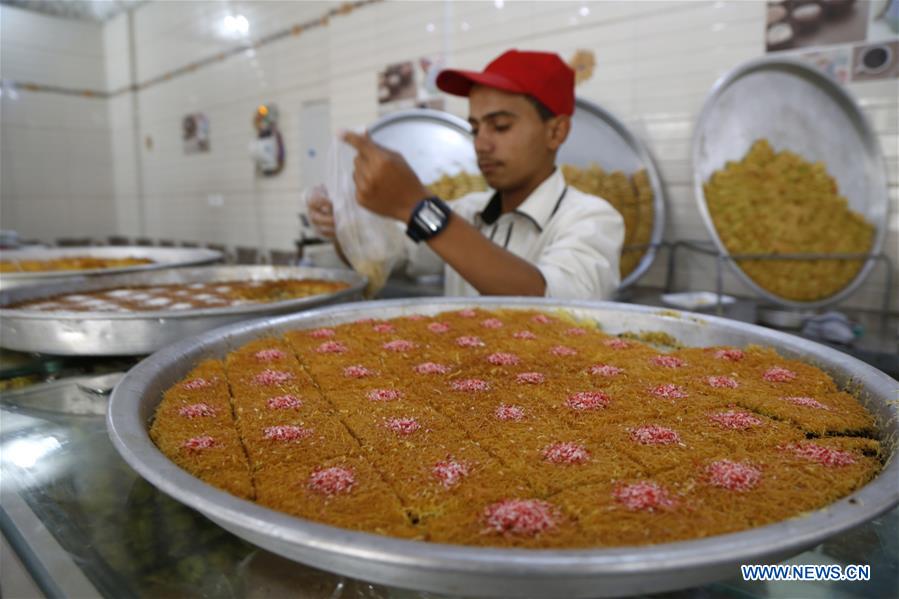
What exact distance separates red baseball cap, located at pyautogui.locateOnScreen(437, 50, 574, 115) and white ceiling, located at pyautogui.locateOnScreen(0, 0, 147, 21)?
8.52m

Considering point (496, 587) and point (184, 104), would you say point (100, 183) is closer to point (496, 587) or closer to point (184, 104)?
point (184, 104)

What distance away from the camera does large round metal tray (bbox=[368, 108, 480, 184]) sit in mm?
4141

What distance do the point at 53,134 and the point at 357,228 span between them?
932 cm

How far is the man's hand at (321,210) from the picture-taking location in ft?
8.44

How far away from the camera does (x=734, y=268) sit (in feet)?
9.87

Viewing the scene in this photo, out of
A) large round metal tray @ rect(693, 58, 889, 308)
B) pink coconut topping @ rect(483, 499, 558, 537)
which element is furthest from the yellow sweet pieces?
pink coconut topping @ rect(483, 499, 558, 537)

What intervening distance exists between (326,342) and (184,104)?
8227 mm

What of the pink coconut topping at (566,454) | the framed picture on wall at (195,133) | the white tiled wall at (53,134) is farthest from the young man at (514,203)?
the white tiled wall at (53,134)

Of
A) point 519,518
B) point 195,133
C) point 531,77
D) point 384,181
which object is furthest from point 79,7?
point 519,518

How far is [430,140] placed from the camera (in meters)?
4.28

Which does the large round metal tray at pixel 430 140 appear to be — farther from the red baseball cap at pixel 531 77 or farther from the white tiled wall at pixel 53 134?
the white tiled wall at pixel 53 134

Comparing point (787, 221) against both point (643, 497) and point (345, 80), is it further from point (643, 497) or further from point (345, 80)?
point (345, 80)

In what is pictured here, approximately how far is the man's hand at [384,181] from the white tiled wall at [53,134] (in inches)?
365

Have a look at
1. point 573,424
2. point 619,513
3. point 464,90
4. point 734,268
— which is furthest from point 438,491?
point 734,268
